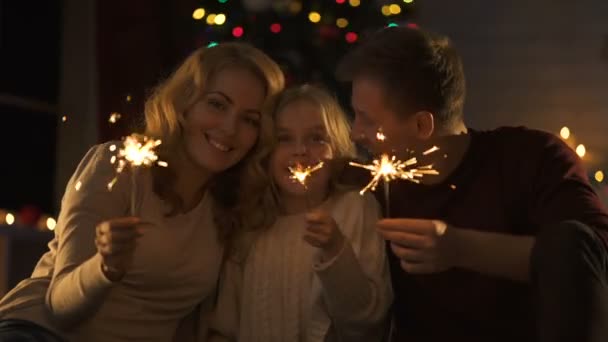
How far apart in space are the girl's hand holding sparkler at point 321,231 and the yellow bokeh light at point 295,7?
1510mm

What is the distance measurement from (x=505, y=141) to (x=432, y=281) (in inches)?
14.0

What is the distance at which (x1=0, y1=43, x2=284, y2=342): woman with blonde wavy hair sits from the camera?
5.85 feet

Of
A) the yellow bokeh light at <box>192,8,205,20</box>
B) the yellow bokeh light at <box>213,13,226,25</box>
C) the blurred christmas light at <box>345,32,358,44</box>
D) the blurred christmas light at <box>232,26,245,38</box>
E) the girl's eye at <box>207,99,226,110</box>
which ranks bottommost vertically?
the girl's eye at <box>207,99,226,110</box>

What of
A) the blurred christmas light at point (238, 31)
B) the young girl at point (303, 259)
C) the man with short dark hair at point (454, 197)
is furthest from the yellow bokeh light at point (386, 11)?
the man with short dark hair at point (454, 197)

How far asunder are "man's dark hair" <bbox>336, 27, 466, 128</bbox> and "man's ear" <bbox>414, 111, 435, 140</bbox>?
15mm

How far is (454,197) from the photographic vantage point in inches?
71.3

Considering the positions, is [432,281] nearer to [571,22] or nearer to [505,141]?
[505,141]

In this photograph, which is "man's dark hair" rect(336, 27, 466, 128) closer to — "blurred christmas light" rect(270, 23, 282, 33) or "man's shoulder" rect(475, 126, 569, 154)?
"man's shoulder" rect(475, 126, 569, 154)

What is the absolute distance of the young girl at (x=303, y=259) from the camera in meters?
1.90

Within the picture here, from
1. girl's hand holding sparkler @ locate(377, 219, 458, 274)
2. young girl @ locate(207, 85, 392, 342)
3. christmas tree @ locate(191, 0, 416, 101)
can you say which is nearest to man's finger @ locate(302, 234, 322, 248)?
young girl @ locate(207, 85, 392, 342)

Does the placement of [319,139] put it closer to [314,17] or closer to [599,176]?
[314,17]

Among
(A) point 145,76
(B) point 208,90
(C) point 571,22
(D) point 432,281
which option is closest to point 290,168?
(B) point 208,90

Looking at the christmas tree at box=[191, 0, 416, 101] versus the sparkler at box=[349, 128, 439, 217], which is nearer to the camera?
the sparkler at box=[349, 128, 439, 217]

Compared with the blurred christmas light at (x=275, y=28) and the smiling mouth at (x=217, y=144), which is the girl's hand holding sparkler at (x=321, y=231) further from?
the blurred christmas light at (x=275, y=28)
